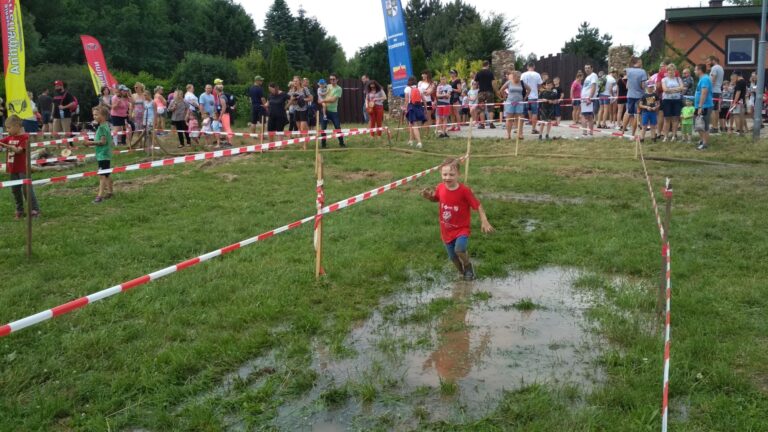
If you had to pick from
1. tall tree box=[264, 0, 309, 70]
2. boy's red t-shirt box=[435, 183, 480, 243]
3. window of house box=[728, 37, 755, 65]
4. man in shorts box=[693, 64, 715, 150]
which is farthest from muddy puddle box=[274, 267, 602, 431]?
tall tree box=[264, 0, 309, 70]

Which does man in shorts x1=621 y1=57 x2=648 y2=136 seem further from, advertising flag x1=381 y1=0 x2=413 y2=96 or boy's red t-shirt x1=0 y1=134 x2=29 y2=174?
boy's red t-shirt x1=0 y1=134 x2=29 y2=174

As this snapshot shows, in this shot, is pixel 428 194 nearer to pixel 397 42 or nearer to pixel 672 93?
pixel 672 93

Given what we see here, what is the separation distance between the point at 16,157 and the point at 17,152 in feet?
0.64

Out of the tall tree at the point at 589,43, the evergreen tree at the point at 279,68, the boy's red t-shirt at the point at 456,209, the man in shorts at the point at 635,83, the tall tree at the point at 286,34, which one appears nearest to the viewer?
the boy's red t-shirt at the point at 456,209

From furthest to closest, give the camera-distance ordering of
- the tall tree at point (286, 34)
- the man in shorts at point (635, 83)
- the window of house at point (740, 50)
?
the tall tree at point (286, 34) < the window of house at point (740, 50) < the man in shorts at point (635, 83)

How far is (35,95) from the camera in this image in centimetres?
3105

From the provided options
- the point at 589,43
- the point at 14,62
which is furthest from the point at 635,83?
the point at 589,43

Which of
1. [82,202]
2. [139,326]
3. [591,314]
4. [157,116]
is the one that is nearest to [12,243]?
[82,202]

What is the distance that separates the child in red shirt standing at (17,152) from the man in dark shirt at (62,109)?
12.4 metres

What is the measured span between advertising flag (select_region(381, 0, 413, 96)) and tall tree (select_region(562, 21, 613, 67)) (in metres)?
34.1

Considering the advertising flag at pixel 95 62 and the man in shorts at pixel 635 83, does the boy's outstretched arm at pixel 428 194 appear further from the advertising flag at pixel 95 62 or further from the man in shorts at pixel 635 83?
the advertising flag at pixel 95 62

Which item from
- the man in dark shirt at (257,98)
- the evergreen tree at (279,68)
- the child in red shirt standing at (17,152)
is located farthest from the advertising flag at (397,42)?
the evergreen tree at (279,68)

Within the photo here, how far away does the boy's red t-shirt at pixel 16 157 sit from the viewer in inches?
366

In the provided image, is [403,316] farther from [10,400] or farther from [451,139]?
[451,139]
